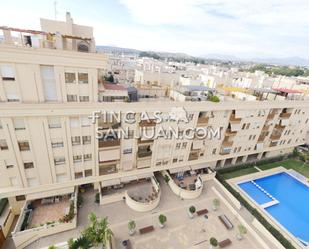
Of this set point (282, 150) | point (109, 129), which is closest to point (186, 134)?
point (109, 129)

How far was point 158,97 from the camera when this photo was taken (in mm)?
30156

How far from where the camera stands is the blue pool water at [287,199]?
27.7m

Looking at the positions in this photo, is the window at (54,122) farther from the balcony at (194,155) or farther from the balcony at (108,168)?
the balcony at (194,155)

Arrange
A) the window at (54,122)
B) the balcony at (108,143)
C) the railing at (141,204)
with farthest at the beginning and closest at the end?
the railing at (141,204) < the balcony at (108,143) < the window at (54,122)

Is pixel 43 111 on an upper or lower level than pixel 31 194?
upper

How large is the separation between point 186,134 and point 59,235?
2070 cm

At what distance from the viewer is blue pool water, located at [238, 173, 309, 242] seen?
2773 cm

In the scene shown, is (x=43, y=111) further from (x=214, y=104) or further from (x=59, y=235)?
(x=214, y=104)

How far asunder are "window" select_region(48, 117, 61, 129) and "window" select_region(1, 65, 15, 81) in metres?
5.16

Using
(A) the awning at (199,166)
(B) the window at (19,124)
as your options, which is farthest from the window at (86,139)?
(A) the awning at (199,166)

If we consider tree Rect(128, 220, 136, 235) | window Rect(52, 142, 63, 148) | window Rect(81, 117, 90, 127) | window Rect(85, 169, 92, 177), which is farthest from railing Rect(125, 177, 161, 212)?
window Rect(81, 117, 90, 127)

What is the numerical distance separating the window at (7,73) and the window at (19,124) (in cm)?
409

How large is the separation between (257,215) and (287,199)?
35.2ft

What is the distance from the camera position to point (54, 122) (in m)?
20.7
